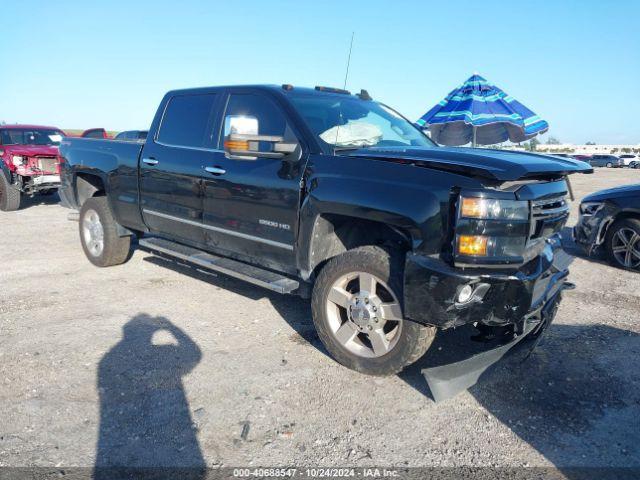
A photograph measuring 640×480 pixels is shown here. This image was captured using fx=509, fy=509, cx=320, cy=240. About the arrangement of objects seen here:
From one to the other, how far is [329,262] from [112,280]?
3224mm

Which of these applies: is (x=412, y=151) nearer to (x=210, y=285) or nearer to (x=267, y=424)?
(x=267, y=424)

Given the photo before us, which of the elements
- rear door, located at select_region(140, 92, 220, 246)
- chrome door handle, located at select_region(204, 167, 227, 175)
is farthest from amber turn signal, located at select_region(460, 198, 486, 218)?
rear door, located at select_region(140, 92, 220, 246)

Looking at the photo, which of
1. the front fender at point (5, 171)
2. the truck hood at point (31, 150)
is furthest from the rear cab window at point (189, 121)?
the front fender at point (5, 171)

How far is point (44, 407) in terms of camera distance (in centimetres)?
310

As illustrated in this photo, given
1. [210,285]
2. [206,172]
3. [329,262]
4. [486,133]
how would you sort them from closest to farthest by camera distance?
[329,262], [206,172], [210,285], [486,133]

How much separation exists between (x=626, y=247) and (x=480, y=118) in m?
5.71

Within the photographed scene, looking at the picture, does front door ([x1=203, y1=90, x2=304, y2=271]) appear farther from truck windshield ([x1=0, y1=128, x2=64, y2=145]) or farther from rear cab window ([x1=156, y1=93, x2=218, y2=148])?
truck windshield ([x1=0, y1=128, x2=64, y2=145])

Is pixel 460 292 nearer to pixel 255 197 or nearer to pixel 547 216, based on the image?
pixel 547 216

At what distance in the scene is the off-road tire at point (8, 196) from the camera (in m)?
10.7

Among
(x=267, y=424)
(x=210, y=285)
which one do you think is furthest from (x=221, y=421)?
(x=210, y=285)

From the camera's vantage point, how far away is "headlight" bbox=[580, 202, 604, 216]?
22.3 ft

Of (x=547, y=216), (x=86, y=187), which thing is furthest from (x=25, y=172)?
(x=547, y=216)

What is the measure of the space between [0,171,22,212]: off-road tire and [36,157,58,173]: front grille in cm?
72

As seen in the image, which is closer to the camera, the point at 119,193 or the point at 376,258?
the point at 376,258
